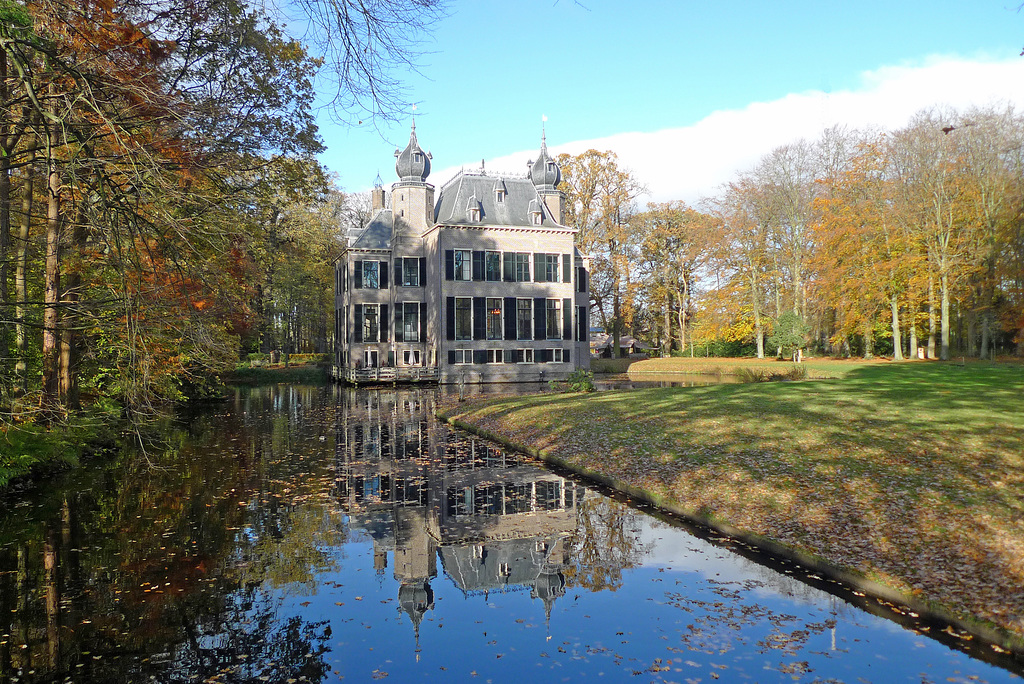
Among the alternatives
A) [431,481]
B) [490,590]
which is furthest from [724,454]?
[490,590]

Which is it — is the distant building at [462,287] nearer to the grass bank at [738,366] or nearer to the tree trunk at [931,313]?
the grass bank at [738,366]

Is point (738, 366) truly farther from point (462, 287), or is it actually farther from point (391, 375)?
point (391, 375)

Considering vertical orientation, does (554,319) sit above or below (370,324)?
above

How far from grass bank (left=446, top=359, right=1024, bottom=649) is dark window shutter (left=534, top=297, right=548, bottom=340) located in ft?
71.7

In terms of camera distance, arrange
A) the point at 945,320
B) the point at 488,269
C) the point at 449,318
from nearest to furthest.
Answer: the point at 945,320, the point at 449,318, the point at 488,269

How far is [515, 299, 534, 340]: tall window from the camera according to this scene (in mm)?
41219

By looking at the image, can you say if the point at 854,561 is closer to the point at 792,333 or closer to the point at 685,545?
the point at 685,545

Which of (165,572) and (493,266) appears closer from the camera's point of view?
(165,572)

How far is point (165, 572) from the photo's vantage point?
7180 mm

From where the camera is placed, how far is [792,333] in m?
38.4

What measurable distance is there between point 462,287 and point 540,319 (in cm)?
545

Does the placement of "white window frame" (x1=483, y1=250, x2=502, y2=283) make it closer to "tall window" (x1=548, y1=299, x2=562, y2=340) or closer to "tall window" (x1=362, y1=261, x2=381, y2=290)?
"tall window" (x1=548, y1=299, x2=562, y2=340)

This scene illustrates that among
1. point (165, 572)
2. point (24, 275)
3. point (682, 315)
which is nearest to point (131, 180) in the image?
point (165, 572)

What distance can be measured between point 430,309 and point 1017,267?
1267 inches
